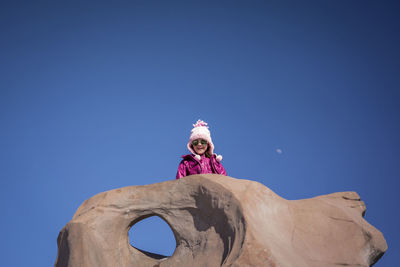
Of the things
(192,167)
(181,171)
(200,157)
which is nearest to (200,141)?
(200,157)

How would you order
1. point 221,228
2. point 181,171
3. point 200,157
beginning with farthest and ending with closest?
point 200,157 → point 181,171 → point 221,228

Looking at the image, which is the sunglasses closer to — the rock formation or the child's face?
the child's face

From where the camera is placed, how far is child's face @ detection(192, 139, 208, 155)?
5.36m

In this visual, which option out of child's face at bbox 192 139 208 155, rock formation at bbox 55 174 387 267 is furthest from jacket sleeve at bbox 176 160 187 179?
rock formation at bbox 55 174 387 267

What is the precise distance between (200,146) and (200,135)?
0.15 m

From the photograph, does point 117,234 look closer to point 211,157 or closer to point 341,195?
point 211,157

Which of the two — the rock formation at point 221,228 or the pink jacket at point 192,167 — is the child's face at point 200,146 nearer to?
the pink jacket at point 192,167

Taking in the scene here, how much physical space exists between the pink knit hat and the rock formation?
1028 mm

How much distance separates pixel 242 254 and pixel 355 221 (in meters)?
1.58

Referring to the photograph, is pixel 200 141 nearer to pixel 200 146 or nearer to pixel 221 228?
pixel 200 146

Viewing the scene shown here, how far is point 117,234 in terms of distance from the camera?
15.2ft

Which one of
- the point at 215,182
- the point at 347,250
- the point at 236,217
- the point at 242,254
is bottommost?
the point at 347,250

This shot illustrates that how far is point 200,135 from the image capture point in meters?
5.31

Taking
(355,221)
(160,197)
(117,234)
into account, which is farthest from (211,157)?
(355,221)
